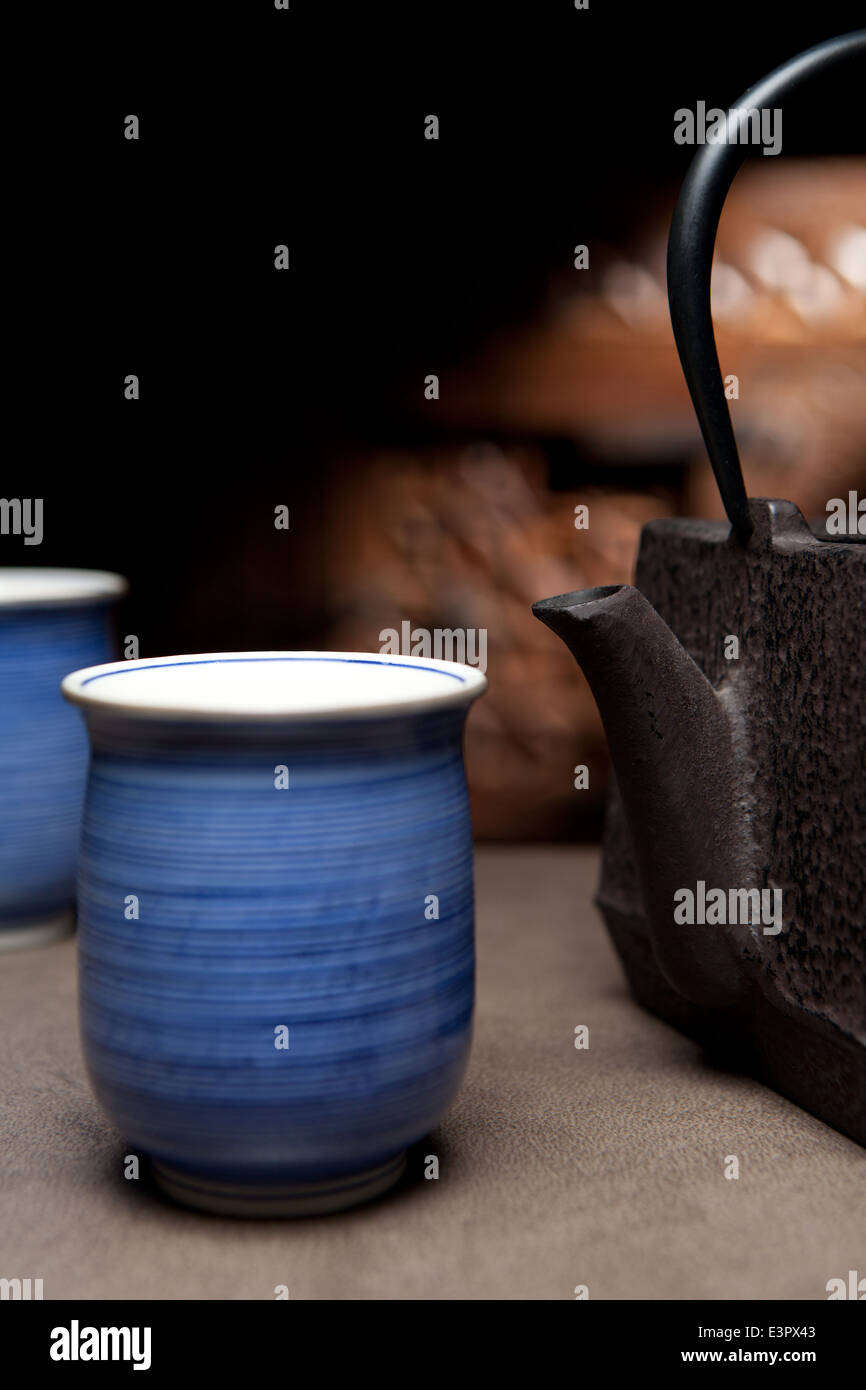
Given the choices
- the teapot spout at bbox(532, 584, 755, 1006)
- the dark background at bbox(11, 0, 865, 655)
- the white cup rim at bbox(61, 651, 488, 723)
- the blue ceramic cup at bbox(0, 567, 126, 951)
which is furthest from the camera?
the dark background at bbox(11, 0, 865, 655)

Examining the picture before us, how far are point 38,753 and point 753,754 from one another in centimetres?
70

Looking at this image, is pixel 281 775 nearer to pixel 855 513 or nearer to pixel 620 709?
pixel 620 709

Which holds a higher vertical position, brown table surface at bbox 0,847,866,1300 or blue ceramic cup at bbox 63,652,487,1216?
blue ceramic cup at bbox 63,652,487,1216

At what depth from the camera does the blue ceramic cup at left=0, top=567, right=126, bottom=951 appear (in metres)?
1.38

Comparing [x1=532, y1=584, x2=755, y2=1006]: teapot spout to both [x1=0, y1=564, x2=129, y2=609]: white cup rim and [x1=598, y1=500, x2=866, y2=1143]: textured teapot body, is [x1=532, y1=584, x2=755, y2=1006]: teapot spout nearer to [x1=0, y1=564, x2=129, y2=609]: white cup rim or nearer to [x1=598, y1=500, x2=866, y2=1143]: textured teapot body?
[x1=598, y1=500, x2=866, y2=1143]: textured teapot body

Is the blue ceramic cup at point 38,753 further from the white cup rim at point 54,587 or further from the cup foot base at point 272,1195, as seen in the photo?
the cup foot base at point 272,1195

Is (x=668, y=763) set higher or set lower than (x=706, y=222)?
lower

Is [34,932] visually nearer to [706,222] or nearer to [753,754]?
[753,754]

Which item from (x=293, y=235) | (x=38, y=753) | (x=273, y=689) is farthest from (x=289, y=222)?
(x=273, y=689)

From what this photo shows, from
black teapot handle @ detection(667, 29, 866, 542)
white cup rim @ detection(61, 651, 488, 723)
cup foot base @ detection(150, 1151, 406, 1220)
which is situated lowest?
cup foot base @ detection(150, 1151, 406, 1220)

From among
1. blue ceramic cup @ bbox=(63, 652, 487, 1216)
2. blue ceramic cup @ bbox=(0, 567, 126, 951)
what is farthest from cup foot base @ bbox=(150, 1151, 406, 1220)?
blue ceramic cup @ bbox=(0, 567, 126, 951)

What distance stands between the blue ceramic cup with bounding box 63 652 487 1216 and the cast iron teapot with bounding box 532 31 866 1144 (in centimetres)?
19

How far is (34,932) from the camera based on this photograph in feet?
4.75

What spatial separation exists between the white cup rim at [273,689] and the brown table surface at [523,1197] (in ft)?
1.06
